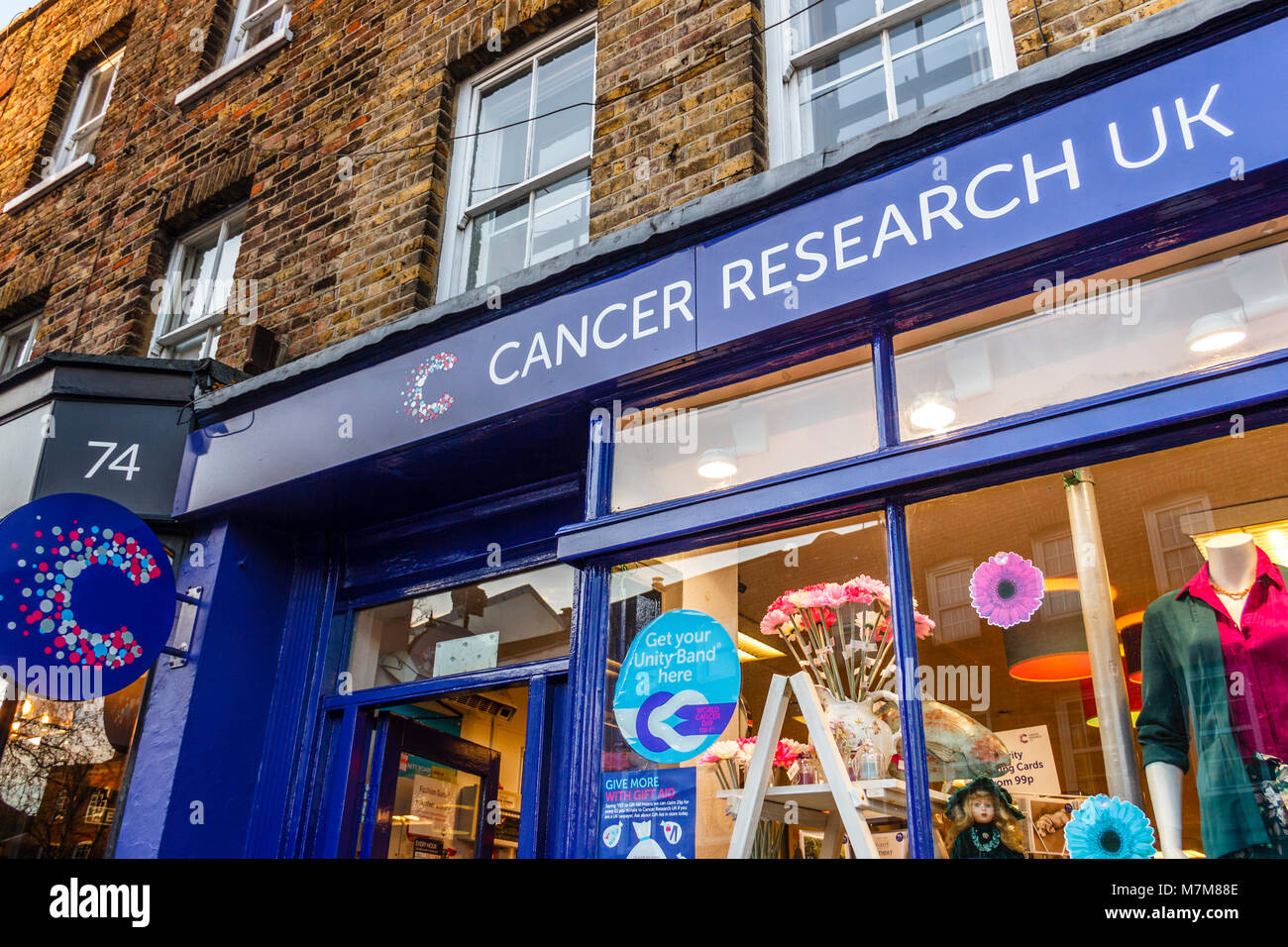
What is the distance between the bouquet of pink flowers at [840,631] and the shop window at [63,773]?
12.0ft

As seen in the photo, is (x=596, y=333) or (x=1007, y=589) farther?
(x=596, y=333)

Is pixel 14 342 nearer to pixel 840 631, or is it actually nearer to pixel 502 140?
pixel 502 140

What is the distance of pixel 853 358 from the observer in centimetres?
388

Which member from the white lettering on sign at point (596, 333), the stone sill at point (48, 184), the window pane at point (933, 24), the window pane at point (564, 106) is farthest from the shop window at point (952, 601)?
the stone sill at point (48, 184)

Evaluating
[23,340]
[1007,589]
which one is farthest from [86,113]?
[1007,589]

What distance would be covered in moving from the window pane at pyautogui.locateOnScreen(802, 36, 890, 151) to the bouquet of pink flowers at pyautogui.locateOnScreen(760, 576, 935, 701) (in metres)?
2.37

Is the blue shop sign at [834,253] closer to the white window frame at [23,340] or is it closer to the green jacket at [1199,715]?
the green jacket at [1199,715]

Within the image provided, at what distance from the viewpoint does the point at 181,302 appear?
24.1 ft

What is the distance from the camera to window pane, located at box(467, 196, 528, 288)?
5.81 metres

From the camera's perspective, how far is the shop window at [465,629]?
4.82m

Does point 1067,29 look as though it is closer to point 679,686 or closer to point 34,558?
point 679,686

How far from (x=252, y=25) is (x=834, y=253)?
650cm
